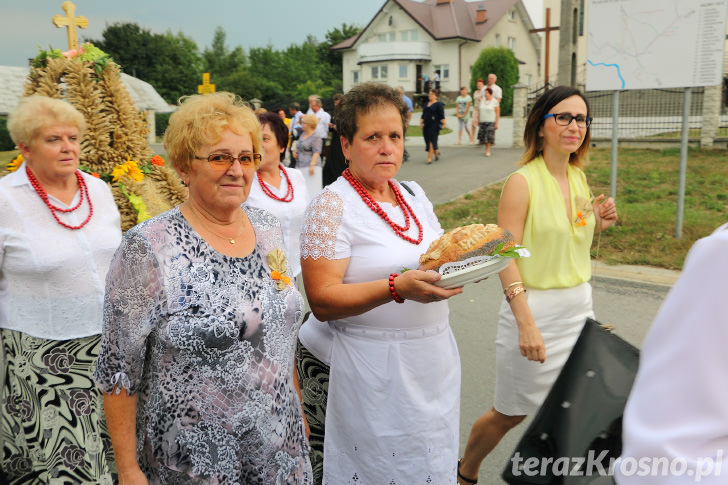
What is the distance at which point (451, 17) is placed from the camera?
6197cm

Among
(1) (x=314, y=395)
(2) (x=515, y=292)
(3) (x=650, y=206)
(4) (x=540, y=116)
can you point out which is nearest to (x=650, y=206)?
(3) (x=650, y=206)

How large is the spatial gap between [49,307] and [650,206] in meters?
10.7

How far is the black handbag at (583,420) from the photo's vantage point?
5.45 feet

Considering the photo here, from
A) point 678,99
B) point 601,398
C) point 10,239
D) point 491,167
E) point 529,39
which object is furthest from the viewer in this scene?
point 529,39

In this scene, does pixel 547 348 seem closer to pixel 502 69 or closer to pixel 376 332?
pixel 376 332

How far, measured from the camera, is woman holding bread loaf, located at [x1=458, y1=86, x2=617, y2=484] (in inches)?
138

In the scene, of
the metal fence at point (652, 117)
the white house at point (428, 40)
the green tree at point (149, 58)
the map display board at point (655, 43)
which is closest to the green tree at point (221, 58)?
the green tree at point (149, 58)

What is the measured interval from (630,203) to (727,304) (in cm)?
1185

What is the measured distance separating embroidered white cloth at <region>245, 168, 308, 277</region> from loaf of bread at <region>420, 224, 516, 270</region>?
9.17 feet

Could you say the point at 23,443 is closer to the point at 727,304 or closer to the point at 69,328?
the point at 69,328

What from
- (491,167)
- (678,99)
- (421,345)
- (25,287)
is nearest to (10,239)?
(25,287)

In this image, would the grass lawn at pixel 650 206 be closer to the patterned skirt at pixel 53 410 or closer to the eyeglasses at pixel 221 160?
the eyeglasses at pixel 221 160

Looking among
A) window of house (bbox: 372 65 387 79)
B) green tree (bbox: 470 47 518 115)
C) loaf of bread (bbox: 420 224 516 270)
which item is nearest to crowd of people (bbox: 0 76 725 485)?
loaf of bread (bbox: 420 224 516 270)

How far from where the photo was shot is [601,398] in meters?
1.74
